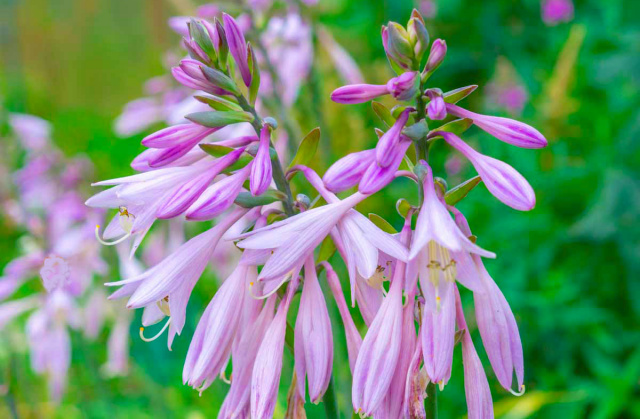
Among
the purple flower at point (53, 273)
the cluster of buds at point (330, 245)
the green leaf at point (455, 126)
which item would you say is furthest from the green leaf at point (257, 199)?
the purple flower at point (53, 273)

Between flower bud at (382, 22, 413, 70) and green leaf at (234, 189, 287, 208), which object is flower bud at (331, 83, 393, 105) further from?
green leaf at (234, 189, 287, 208)

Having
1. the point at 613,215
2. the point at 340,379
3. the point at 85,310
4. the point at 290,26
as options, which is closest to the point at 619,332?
the point at 613,215

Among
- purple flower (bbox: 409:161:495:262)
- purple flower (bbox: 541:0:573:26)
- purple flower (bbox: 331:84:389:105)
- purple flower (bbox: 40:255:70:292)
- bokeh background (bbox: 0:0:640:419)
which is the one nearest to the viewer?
purple flower (bbox: 409:161:495:262)

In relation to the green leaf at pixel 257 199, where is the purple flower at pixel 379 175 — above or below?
above

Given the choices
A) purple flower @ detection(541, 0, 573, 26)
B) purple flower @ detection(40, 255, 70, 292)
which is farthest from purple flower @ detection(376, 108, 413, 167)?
purple flower @ detection(541, 0, 573, 26)

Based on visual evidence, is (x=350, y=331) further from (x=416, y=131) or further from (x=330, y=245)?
(x=416, y=131)

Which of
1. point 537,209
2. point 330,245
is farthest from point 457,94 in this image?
point 537,209

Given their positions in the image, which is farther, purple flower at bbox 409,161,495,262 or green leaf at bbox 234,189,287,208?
green leaf at bbox 234,189,287,208

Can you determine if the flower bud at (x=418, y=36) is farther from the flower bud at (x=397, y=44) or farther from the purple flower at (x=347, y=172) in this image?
the purple flower at (x=347, y=172)

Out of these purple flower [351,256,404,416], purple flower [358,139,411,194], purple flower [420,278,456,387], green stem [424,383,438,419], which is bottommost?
green stem [424,383,438,419]
